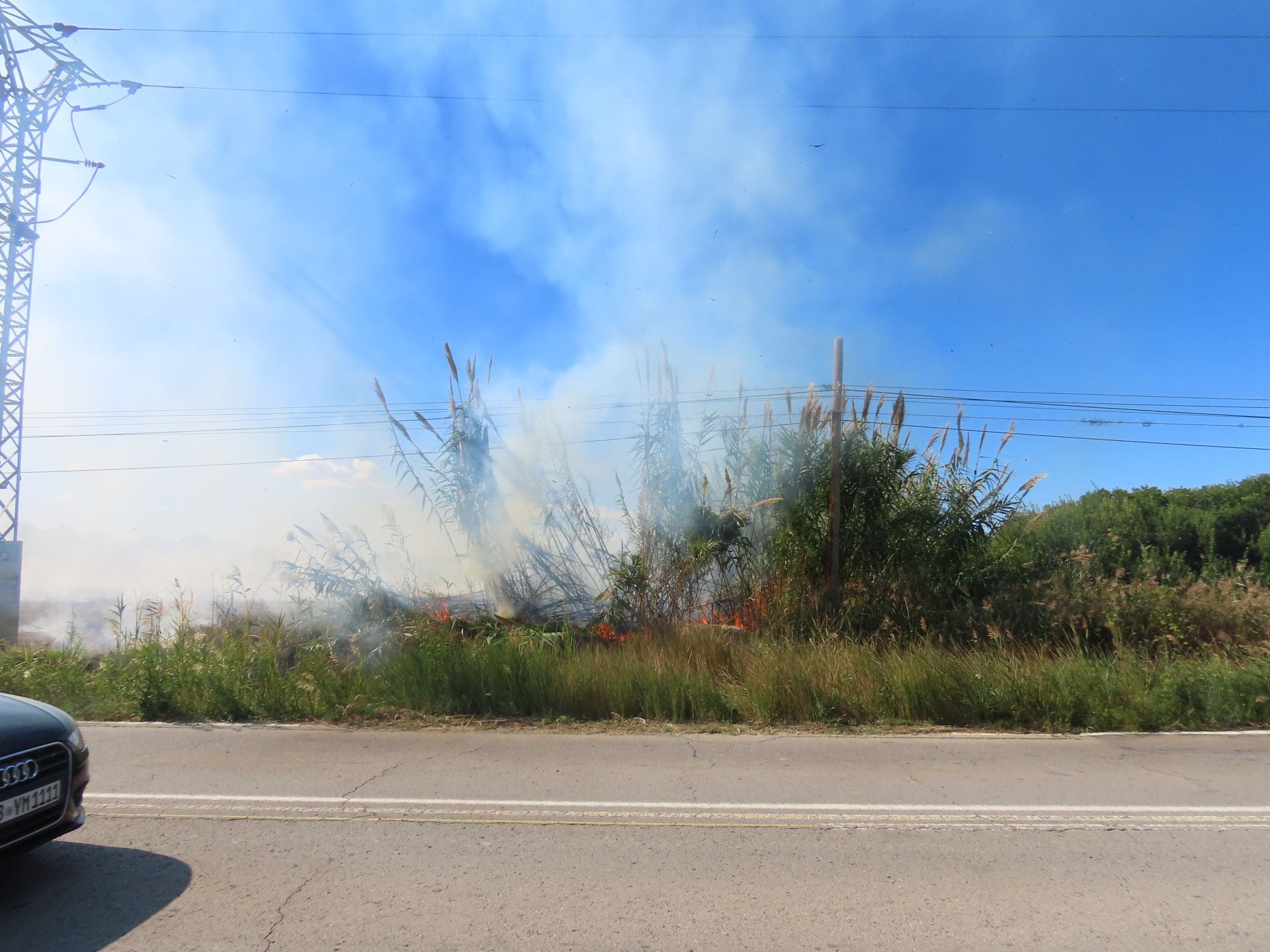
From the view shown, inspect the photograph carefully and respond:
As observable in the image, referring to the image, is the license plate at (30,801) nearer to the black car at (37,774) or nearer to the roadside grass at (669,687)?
the black car at (37,774)

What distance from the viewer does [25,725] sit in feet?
12.0

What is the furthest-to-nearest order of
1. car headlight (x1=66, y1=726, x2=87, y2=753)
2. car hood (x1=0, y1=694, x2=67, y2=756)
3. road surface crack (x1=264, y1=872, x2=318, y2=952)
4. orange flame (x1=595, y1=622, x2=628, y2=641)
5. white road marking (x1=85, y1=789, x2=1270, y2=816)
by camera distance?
orange flame (x1=595, y1=622, x2=628, y2=641) → white road marking (x1=85, y1=789, x2=1270, y2=816) → car headlight (x1=66, y1=726, x2=87, y2=753) → car hood (x1=0, y1=694, x2=67, y2=756) → road surface crack (x1=264, y1=872, x2=318, y2=952)

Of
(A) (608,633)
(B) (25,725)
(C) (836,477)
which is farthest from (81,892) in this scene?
(C) (836,477)

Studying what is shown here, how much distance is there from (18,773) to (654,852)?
312cm

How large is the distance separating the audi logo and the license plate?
0.06 metres

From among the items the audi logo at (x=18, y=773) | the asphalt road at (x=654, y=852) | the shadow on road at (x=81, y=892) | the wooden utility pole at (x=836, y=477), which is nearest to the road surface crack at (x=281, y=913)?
the asphalt road at (x=654, y=852)

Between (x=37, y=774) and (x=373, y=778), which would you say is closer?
(x=37, y=774)

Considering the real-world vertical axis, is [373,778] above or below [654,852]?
below

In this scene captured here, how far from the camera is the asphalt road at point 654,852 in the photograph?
3252mm

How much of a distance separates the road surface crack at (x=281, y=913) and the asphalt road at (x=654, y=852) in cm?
1

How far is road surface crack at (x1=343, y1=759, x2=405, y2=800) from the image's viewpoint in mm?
5176

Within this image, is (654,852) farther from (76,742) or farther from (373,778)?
(76,742)

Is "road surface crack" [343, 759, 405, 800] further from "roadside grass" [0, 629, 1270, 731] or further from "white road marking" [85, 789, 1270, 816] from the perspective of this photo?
"roadside grass" [0, 629, 1270, 731]

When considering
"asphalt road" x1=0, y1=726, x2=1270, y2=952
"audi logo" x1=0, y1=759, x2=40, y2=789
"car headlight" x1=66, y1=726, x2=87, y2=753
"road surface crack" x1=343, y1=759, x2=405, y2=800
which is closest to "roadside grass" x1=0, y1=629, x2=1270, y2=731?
"asphalt road" x1=0, y1=726, x2=1270, y2=952
